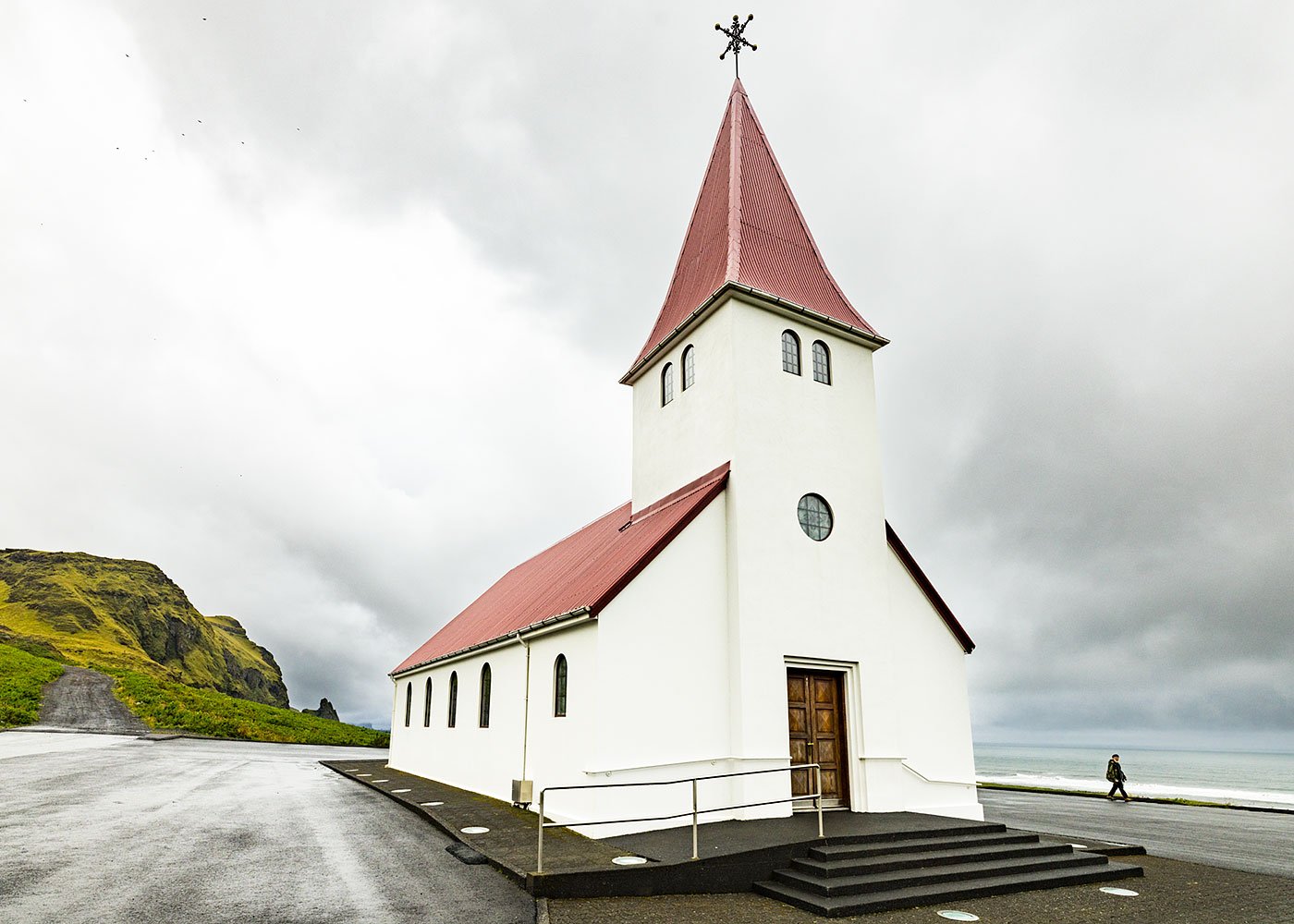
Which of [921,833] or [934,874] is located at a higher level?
[921,833]

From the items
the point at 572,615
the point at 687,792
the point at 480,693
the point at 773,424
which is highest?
the point at 773,424

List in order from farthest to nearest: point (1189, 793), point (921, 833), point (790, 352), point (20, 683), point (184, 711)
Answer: point (1189, 793), point (20, 683), point (184, 711), point (790, 352), point (921, 833)

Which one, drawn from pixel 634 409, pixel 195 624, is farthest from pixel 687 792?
pixel 195 624

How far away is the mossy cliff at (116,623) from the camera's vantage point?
229 feet

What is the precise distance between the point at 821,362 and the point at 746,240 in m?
3.02

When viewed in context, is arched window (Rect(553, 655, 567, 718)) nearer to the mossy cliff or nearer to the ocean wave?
the ocean wave

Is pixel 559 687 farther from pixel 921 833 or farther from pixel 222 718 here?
pixel 222 718

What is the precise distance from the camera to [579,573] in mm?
16172

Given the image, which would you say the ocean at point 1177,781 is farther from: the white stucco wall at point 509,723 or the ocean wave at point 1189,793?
the white stucco wall at point 509,723

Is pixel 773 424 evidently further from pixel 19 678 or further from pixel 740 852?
pixel 19 678

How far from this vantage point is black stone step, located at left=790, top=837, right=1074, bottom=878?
9320 mm

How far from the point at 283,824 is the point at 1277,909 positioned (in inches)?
528

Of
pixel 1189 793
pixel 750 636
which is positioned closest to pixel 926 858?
pixel 750 636

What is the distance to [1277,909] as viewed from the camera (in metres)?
8.60
